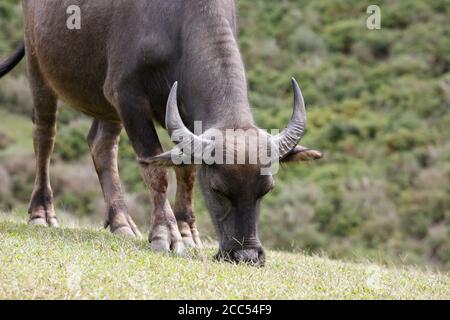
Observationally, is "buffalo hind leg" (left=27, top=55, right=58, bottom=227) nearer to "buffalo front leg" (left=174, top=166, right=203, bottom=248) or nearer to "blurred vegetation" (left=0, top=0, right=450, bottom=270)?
"buffalo front leg" (left=174, top=166, right=203, bottom=248)

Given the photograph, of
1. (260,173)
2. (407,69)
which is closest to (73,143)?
(407,69)

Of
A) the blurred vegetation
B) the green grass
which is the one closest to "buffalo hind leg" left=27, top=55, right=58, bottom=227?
the green grass

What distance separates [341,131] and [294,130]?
2416cm

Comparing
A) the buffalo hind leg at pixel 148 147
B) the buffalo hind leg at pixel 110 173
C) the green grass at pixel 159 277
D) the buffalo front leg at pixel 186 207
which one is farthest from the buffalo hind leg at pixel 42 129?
the green grass at pixel 159 277

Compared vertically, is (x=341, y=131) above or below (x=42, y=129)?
below

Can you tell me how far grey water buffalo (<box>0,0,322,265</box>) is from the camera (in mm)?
7395

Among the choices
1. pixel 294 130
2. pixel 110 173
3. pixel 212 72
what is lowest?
pixel 110 173

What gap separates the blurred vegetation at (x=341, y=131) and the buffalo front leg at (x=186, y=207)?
25.7 feet

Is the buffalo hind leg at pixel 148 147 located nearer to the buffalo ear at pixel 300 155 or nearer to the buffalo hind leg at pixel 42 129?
the buffalo ear at pixel 300 155

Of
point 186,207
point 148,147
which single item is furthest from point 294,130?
point 186,207

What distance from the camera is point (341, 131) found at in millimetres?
31578

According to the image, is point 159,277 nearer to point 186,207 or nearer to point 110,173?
point 186,207

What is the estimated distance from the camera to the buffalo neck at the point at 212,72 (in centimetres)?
783
